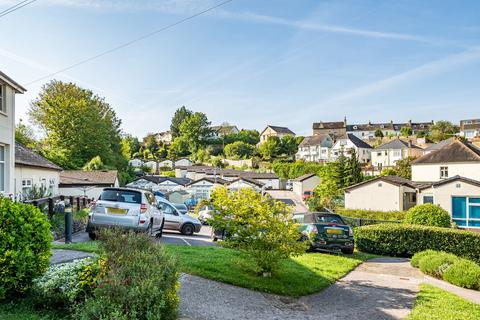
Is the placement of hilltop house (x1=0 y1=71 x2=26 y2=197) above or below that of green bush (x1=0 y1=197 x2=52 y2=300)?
above

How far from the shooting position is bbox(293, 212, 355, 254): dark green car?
553 inches

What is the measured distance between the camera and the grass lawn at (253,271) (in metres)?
8.10

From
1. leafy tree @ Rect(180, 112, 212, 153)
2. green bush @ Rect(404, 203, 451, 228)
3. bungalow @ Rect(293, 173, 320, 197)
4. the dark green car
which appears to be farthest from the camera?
leafy tree @ Rect(180, 112, 212, 153)

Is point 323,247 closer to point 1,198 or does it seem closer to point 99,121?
point 1,198

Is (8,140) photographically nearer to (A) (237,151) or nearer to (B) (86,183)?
(B) (86,183)

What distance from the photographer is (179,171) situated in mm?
75312

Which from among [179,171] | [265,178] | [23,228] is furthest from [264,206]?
[179,171]

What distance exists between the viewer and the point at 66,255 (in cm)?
873

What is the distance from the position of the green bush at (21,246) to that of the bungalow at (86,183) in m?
31.8

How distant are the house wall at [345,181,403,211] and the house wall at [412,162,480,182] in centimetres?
773

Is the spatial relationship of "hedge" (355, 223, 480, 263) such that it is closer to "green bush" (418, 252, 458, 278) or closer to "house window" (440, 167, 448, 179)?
"green bush" (418, 252, 458, 278)

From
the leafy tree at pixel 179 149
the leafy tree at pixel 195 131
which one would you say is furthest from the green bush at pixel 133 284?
the leafy tree at pixel 179 149

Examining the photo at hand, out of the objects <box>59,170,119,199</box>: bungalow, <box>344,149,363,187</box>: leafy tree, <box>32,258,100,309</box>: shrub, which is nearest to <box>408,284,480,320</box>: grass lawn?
<box>32,258,100,309</box>: shrub

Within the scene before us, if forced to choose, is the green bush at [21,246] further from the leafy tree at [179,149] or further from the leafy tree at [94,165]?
the leafy tree at [179,149]
